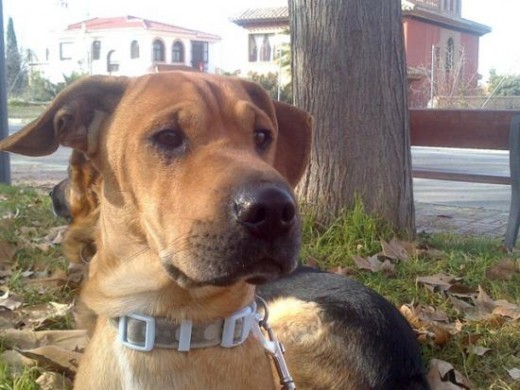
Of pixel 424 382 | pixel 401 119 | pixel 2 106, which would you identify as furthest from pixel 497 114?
pixel 2 106

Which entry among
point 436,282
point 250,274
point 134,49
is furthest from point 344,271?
point 134,49

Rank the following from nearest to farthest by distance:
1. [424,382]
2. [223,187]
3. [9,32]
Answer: [223,187], [424,382], [9,32]

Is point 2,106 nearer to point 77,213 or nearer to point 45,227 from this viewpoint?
point 45,227

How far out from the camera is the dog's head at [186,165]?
6.84 feet

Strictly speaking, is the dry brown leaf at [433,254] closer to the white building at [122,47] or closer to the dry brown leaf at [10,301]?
the dry brown leaf at [10,301]

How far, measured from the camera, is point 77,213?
2.77 meters

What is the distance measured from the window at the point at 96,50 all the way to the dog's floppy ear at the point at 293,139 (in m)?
69.4

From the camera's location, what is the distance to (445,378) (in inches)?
137

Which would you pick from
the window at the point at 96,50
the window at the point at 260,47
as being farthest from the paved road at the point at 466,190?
the window at the point at 96,50

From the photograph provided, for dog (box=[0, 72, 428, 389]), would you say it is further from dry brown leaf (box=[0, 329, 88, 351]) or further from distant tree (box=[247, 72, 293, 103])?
distant tree (box=[247, 72, 293, 103])

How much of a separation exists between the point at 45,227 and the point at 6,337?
2.65 metres

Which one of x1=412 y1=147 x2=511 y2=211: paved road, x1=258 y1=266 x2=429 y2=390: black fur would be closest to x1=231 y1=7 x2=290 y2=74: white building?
x1=412 y1=147 x2=511 y2=211: paved road

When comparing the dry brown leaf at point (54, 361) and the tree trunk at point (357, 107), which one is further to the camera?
the tree trunk at point (357, 107)

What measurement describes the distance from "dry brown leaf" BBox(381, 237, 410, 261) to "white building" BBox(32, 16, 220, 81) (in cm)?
5913
